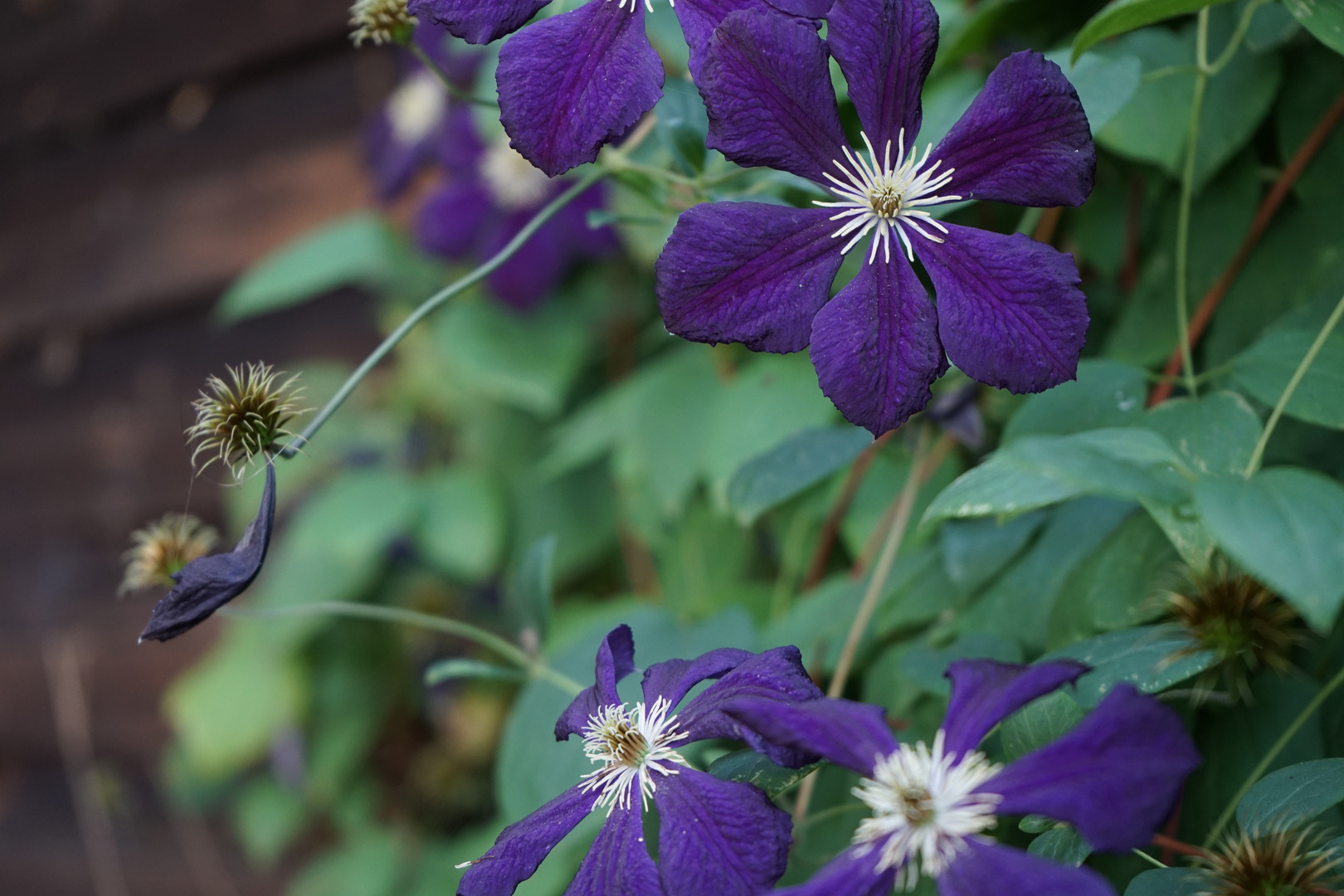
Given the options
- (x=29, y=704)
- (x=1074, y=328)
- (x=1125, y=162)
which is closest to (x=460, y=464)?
(x=1125, y=162)

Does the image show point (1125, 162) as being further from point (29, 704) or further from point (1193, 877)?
point (29, 704)

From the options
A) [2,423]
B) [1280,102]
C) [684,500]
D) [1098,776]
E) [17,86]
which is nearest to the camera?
[1098,776]

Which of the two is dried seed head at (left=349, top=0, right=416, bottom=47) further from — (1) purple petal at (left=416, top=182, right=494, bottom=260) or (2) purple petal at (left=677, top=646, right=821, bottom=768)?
(1) purple petal at (left=416, top=182, right=494, bottom=260)

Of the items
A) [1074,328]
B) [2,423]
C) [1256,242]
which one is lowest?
[1074,328]

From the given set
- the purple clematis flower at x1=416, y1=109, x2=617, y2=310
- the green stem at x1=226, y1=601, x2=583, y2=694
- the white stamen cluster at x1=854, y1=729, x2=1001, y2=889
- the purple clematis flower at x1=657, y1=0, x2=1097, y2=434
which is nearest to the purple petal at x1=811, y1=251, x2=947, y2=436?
the purple clematis flower at x1=657, y1=0, x2=1097, y2=434

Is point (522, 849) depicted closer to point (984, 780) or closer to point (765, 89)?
point (984, 780)

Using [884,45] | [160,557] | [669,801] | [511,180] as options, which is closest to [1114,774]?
[669,801]

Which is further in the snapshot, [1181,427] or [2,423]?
[2,423]

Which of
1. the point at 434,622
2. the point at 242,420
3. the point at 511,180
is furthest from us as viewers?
the point at 511,180
